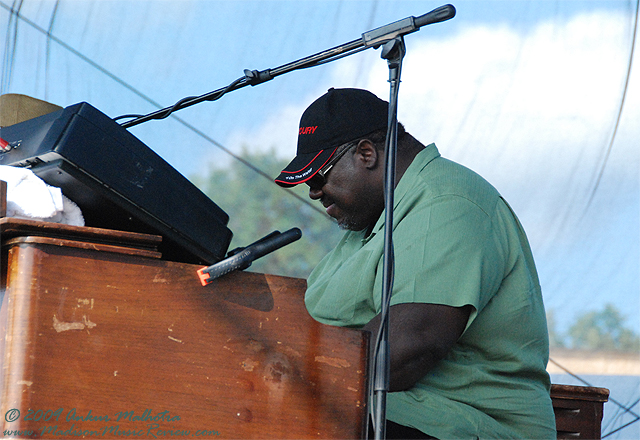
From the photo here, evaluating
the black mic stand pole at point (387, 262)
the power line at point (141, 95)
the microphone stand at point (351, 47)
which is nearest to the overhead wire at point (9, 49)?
the power line at point (141, 95)

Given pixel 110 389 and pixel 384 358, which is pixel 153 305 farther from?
pixel 384 358

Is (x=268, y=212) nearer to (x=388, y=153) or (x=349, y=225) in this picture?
(x=349, y=225)

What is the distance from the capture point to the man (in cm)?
114

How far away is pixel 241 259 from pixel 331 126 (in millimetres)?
671

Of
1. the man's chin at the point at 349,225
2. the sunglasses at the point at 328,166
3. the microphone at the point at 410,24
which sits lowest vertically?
the man's chin at the point at 349,225

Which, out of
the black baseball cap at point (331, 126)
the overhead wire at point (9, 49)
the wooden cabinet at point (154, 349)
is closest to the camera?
the wooden cabinet at point (154, 349)

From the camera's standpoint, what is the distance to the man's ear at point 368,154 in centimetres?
156

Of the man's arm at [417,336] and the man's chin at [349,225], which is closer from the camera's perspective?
the man's arm at [417,336]

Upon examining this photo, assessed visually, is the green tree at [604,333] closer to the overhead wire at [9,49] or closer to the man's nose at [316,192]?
the man's nose at [316,192]

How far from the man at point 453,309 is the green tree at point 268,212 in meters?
1.82

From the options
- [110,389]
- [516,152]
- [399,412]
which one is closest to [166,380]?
[110,389]

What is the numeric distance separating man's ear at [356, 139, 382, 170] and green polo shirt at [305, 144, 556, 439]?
0.17 meters

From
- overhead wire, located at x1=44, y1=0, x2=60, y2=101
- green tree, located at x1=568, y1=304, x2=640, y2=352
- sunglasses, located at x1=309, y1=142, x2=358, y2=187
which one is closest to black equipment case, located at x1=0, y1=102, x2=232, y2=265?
sunglasses, located at x1=309, y1=142, x2=358, y2=187

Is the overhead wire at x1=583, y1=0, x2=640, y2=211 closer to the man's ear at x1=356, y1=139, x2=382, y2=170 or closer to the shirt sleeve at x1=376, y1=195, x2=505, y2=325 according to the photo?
the man's ear at x1=356, y1=139, x2=382, y2=170
